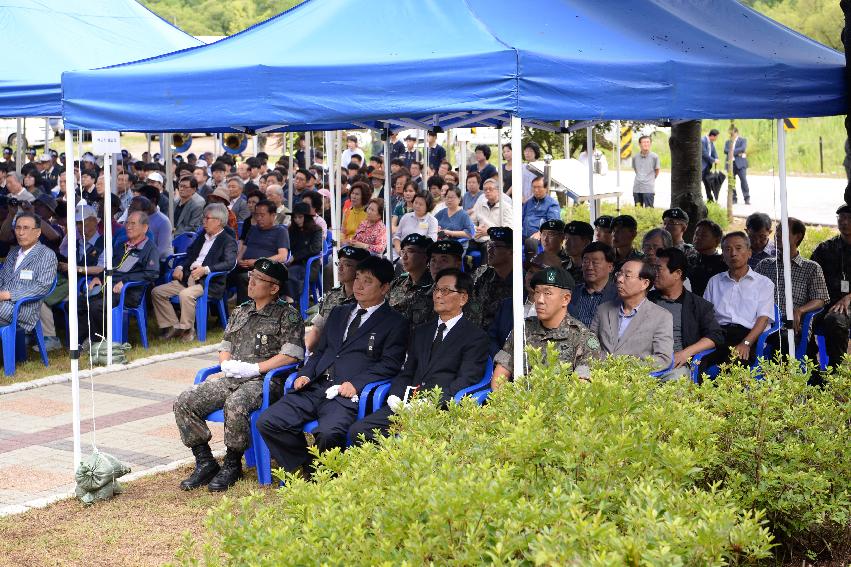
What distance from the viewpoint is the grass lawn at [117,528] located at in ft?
18.3

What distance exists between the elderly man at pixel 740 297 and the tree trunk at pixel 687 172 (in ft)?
17.4

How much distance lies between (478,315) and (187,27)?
4337cm

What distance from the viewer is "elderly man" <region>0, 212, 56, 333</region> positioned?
996 cm

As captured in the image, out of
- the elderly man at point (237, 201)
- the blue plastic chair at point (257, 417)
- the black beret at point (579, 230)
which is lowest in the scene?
the blue plastic chair at point (257, 417)

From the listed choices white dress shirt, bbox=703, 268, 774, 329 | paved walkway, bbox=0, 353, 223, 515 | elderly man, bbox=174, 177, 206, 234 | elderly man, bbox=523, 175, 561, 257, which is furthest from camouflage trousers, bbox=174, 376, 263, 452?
elderly man, bbox=174, 177, 206, 234

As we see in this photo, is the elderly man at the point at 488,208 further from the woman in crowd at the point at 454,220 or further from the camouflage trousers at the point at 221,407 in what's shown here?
the camouflage trousers at the point at 221,407

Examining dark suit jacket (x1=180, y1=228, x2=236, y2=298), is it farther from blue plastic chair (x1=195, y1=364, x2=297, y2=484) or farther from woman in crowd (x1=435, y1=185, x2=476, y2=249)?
blue plastic chair (x1=195, y1=364, x2=297, y2=484)

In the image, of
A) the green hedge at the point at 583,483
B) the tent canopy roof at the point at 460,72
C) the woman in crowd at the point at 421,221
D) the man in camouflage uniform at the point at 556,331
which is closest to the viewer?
the green hedge at the point at 583,483

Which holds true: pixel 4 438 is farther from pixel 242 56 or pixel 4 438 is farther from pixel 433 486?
pixel 433 486

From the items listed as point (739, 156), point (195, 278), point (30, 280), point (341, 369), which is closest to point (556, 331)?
point (341, 369)

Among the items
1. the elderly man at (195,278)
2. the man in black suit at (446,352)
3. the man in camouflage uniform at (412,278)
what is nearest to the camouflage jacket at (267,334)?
the man in black suit at (446,352)

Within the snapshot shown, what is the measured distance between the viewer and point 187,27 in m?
48.3

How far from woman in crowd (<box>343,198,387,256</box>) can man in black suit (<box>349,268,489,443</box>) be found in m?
5.39

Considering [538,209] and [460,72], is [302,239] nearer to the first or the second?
[538,209]
